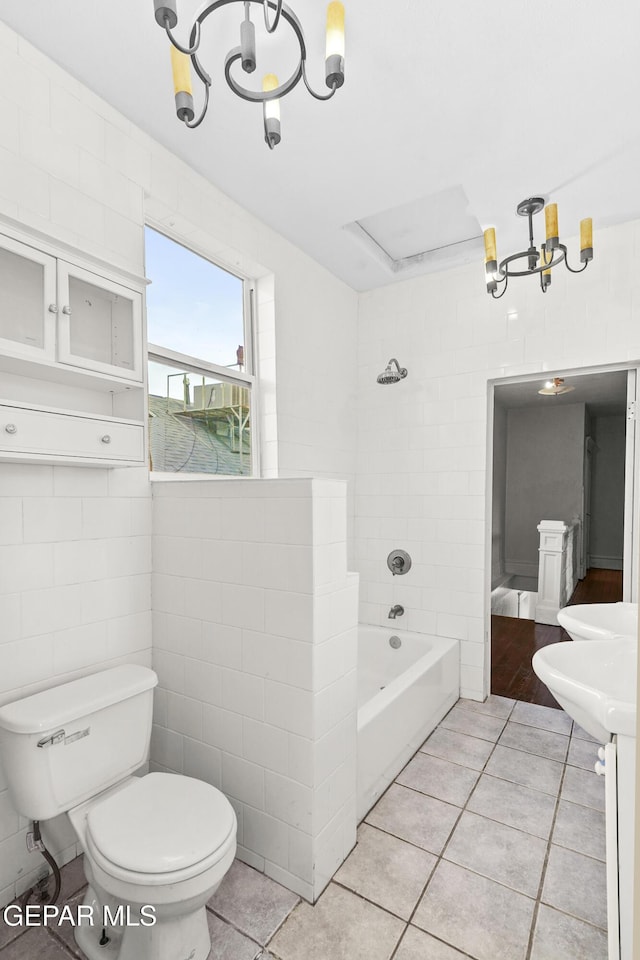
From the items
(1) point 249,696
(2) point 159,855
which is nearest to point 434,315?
(1) point 249,696

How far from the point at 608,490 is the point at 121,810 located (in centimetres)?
592

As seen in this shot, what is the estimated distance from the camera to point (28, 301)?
1.52 meters

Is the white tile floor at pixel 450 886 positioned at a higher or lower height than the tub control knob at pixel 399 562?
lower

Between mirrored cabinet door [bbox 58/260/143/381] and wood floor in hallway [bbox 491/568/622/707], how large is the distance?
2924 millimetres

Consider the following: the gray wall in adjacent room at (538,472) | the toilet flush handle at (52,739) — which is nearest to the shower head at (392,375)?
the toilet flush handle at (52,739)

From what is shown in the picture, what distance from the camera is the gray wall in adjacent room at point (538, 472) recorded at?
17.2 ft

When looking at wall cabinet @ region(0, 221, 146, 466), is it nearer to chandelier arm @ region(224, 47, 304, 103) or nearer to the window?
the window

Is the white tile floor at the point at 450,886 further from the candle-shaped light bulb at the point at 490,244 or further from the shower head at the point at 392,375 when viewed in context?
the candle-shaped light bulb at the point at 490,244

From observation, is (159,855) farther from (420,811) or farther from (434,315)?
(434,315)

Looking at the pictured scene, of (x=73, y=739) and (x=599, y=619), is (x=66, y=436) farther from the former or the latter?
(x=599, y=619)

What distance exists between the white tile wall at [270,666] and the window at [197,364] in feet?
1.57

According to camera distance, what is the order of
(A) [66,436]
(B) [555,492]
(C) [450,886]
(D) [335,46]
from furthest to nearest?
(B) [555,492] → (C) [450,886] → (A) [66,436] → (D) [335,46]

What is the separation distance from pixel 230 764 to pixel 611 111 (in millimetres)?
2860

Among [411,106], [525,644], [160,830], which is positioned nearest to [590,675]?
[160,830]
